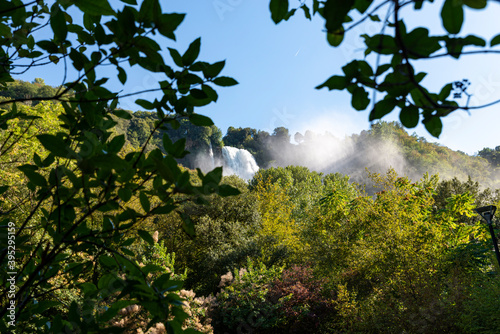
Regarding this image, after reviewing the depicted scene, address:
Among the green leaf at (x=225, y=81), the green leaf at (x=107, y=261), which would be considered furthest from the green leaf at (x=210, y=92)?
the green leaf at (x=107, y=261)

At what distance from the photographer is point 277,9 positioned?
617 millimetres

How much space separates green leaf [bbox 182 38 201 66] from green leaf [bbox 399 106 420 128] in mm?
530

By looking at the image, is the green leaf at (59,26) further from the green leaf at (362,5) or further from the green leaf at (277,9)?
the green leaf at (362,5)

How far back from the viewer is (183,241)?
12.5m

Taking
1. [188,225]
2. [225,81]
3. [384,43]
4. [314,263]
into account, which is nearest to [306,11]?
[225,81]

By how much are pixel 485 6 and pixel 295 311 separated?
22.1 ft

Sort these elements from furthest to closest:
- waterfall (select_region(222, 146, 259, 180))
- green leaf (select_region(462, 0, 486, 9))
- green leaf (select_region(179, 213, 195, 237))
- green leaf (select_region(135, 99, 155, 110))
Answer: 1. waterfall (select_region(222, 146, 259, 180))
2. green leaf (select_region(135, 99, 155, 110))
3. green leaf (select_region(179, 213, 195, 237))
4. green leaf (select_region(462, 0, 486, 9))

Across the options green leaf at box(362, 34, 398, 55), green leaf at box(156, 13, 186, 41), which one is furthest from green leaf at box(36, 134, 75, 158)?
green leaf at box(362, 34, 398, 55)

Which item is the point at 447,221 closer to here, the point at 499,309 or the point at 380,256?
the point at 380,256

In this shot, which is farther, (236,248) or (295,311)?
(236,248)

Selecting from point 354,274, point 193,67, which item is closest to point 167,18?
point 193,67

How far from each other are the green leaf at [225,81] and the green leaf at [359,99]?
13.6 inches

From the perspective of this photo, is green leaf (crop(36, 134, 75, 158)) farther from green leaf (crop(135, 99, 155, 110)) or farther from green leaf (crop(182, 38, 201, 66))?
green leaf (crop(182, 38, 201, 66))

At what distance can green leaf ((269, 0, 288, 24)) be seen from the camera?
610 mm
